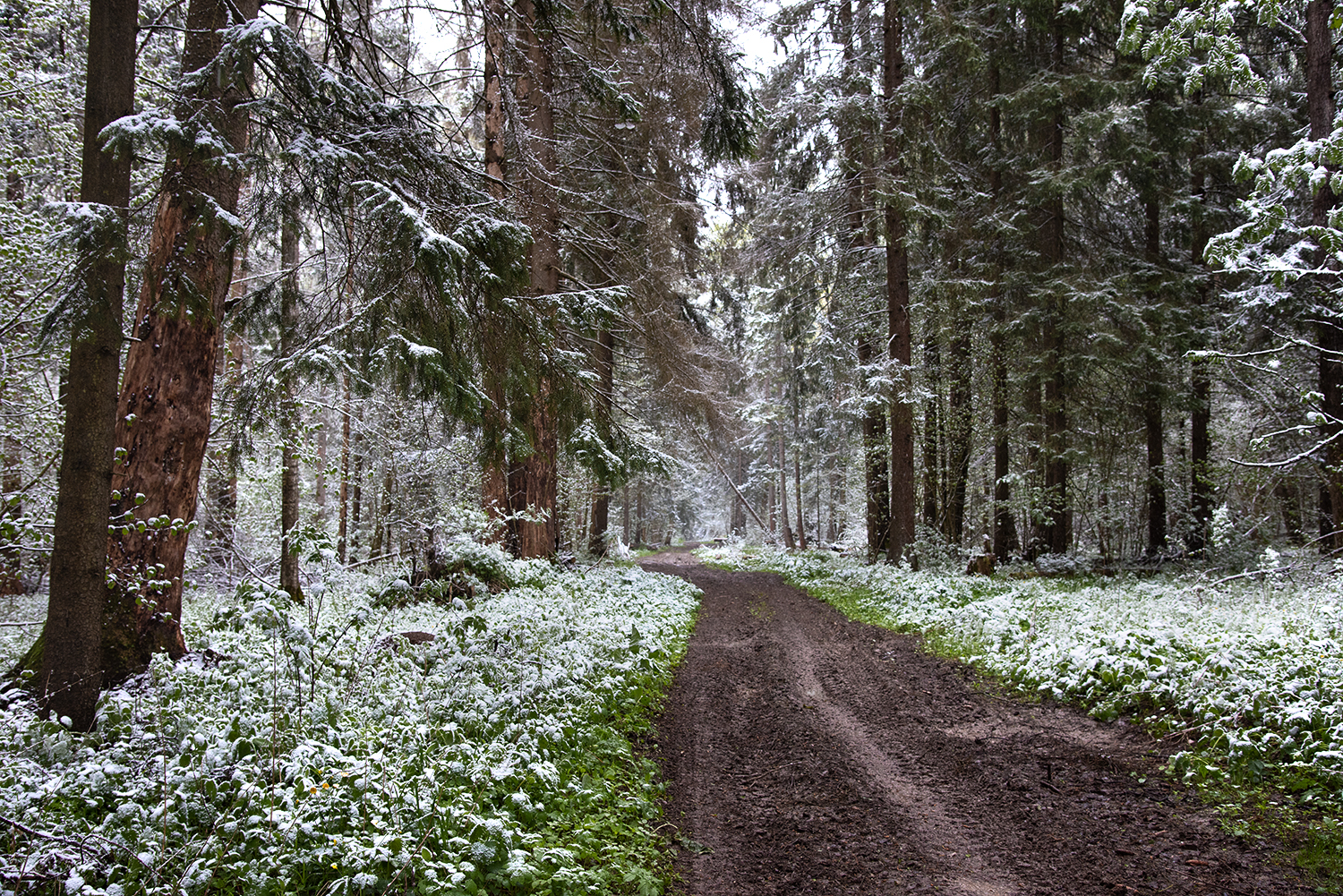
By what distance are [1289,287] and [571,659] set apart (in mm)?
12879

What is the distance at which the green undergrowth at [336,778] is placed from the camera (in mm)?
2891

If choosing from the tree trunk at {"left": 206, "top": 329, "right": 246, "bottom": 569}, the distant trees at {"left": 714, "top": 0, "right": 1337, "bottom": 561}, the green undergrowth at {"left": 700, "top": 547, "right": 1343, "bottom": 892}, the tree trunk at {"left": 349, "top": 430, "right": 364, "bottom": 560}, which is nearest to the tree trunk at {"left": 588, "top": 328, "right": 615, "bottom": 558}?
the tree trunk at {"left": 206, "top": 329, "right": 246, "bottom": 569}

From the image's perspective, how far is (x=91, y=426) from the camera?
383cm

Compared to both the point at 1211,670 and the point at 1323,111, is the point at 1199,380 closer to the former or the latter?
the point at 1323,111

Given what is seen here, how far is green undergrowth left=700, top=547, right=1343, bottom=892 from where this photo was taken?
407 centimetres

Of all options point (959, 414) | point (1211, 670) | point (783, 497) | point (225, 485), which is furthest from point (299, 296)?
point (783, 497)

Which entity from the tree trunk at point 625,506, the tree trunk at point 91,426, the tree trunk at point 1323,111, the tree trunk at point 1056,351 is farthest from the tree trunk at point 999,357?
the tree trunk at point 625,506

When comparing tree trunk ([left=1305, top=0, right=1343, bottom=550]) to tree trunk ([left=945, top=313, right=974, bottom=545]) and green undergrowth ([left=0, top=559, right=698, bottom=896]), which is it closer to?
tree trunk ([left=945, top=313, right=974, bottom=545])

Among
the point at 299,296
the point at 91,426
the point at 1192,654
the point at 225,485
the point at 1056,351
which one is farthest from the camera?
the point at 1056,351

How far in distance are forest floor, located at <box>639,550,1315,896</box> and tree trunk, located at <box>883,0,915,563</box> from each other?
23.5 ft

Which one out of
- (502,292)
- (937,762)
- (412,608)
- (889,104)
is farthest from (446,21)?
(889,104)

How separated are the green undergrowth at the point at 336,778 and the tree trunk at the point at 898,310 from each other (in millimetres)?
10249

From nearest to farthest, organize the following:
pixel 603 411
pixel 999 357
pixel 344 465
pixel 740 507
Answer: pixel 603 411 → pixel 344 465 → pixel 999 357 → pixel 740 507

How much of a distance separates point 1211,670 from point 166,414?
28.1 feet
